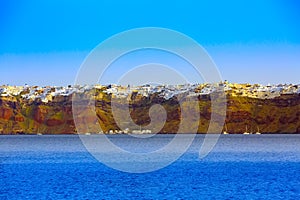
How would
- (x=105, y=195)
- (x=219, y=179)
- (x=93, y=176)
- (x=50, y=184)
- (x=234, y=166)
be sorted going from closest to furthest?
(x=105, y=195) → (x=50, y=184) → (x=219, y=179) → (x=93, y=176) → (x=234, y=166)

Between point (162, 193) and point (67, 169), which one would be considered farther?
point (67, 169)

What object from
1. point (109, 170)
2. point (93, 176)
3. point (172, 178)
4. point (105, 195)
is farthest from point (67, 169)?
point (105, 195)

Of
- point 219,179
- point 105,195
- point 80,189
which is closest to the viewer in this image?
point 105,195

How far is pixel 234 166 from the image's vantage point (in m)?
70.7

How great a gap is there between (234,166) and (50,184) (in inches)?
1124

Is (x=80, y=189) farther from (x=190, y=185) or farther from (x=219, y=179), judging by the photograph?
(x=219, y=179)

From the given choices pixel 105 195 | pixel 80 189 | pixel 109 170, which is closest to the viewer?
pixel 105 195

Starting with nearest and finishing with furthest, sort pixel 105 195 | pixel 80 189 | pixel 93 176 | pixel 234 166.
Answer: pixel 105 195 < pixel 80 189 < pixel 93 176 < pixel 234 166

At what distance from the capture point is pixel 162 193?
43094mm

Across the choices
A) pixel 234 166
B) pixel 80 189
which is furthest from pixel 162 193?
pixel 234 166

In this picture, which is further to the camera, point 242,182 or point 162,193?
point 242,182

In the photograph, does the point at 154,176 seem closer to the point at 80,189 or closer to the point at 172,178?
the point at 172,178

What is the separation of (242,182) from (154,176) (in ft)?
33.4

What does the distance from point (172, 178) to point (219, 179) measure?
15.1ft
